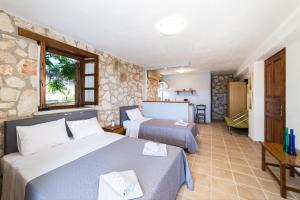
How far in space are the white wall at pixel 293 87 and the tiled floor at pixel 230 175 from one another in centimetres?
81

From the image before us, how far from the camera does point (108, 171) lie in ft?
4.40

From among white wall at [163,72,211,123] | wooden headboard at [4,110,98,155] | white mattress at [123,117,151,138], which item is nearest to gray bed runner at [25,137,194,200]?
wooden headboard at [4,110,98,155]

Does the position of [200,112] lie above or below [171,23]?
below

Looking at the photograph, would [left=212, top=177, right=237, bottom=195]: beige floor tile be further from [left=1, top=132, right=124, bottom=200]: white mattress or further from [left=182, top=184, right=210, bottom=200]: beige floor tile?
[left=1, top=132, right=124, bottom=200]: white mattress

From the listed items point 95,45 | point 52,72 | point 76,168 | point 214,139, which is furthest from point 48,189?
point 214,139

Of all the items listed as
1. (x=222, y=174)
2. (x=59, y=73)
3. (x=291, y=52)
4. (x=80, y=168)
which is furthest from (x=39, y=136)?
(x=291, y=52)

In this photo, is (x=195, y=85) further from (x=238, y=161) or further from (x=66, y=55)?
(x=66, y=55)

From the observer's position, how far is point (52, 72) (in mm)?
2568

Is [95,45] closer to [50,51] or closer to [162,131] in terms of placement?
[50,51]

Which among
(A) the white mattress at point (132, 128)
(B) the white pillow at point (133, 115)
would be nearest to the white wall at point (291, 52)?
(A) the white mattress at point (132, 128)

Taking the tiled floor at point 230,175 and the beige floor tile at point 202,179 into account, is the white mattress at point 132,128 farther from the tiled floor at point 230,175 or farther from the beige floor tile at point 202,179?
the beige floor tile at point 202,179

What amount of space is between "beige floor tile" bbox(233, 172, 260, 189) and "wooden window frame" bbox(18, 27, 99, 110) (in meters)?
3.02

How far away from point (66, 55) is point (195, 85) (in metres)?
5.48

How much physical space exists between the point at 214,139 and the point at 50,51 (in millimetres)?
4482
